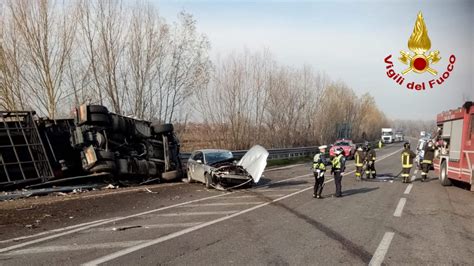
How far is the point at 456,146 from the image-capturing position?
1458cm

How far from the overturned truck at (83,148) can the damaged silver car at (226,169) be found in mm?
1573

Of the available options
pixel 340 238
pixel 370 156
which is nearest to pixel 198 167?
pixel 370 156

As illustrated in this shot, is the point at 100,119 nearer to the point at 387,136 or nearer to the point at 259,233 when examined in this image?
the point at 259,233

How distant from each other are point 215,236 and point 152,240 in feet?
3.35

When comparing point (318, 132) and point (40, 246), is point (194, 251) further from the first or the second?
point (318, 132)

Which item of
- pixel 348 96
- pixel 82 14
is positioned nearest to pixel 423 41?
pixel 82 14

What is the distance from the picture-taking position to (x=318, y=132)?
162ft

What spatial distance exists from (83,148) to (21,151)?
185 cm

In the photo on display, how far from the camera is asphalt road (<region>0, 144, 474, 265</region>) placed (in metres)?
5.73

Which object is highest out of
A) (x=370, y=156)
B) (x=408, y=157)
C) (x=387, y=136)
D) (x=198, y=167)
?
(x=198, y=167)

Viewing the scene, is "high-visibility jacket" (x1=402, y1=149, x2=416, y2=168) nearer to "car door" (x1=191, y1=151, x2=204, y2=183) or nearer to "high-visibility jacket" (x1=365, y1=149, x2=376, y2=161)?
"high-visibility jacket" (x1=365, y1=149, x2=376, y2=161)

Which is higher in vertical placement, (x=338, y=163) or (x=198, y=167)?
(x=338, y=163)

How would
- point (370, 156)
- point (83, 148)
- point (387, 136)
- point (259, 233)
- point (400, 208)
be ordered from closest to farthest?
1. point (259, 233)
2. point (400, 208)
3. point (83, 148)
4. point (370, 156)
5. point (387, 136)

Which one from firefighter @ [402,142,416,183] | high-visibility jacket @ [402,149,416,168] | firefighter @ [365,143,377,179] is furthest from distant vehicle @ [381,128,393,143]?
high-visibility jacket @ [402,149,416,168]
